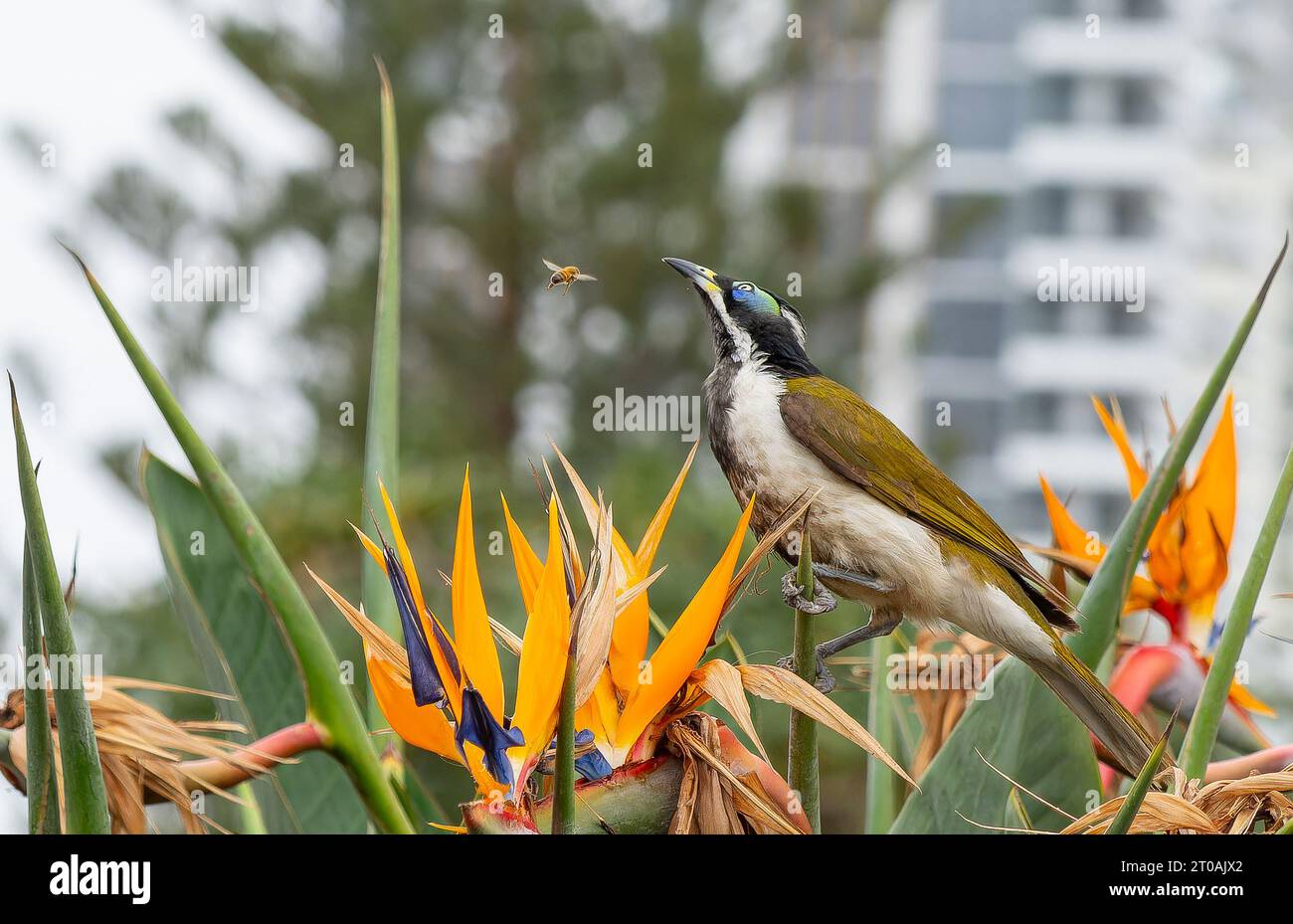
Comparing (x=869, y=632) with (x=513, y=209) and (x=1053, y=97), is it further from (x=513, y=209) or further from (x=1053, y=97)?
(x=1053, y=97)

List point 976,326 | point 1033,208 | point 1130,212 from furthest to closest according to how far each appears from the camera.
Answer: point 976,326, point 1130,212, point 1033,208

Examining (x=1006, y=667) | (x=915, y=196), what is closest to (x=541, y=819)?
(x=1006, y=667)

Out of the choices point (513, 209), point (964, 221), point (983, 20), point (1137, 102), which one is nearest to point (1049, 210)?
point (1137, 102)

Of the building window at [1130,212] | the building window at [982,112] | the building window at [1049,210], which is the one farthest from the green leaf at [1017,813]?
the building window at [1130,212]

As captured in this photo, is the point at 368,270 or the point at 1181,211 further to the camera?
the point at 1181,211

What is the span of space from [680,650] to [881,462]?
28 centimetres

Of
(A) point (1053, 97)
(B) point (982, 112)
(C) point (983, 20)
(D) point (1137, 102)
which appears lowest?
(B) point (982, 112)

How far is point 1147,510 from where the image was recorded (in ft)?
1.89

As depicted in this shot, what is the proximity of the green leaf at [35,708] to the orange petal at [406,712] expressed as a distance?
0.43 ft

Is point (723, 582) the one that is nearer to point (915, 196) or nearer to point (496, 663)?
point (496, 663)

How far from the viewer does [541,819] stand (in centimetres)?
56

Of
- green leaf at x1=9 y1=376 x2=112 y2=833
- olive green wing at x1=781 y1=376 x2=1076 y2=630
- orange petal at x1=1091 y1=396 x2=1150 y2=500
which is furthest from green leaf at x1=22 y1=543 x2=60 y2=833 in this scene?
orange petal at x1=1091 y1=396 x2=1150 y2=500

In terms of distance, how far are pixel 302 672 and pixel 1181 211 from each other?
13.6 metres

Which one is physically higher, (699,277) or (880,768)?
(699,277)
